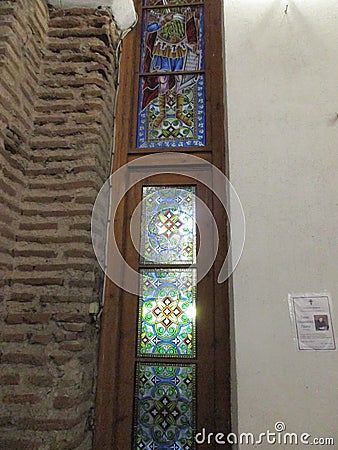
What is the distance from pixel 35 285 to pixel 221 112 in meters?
1.48

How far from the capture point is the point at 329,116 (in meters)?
1.98

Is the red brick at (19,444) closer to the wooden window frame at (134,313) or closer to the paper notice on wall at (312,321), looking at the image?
the wooden window frame at (134,313)

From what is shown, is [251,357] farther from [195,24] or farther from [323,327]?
[195,24]

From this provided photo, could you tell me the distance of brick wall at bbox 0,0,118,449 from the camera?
5.30 feet

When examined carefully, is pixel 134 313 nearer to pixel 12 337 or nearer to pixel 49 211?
pixel 12 337

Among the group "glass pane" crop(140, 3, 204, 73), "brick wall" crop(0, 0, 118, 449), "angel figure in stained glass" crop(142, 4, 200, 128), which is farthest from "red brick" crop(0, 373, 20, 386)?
"glass pane" crop(140, 3, 204, 73)

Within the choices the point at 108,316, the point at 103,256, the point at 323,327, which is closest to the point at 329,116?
the point at 323,327

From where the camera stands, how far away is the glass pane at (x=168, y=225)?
79.4 inches

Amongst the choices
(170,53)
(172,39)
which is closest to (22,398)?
(170,53)

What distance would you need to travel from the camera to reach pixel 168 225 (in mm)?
2072

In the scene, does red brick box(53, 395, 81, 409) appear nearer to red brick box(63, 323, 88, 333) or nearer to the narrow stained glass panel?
red brick box(63, 323, 88, 333)

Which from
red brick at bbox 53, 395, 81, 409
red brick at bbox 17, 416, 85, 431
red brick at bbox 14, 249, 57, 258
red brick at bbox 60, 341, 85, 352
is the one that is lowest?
red brick at bbox 17, 416, 85, 431

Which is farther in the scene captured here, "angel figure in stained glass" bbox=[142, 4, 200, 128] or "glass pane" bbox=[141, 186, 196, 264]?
"angel figure in stained glass" bbox=[142, 4, 200, 128]

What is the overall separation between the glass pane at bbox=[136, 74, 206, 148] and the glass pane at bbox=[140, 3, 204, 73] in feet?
0.38
